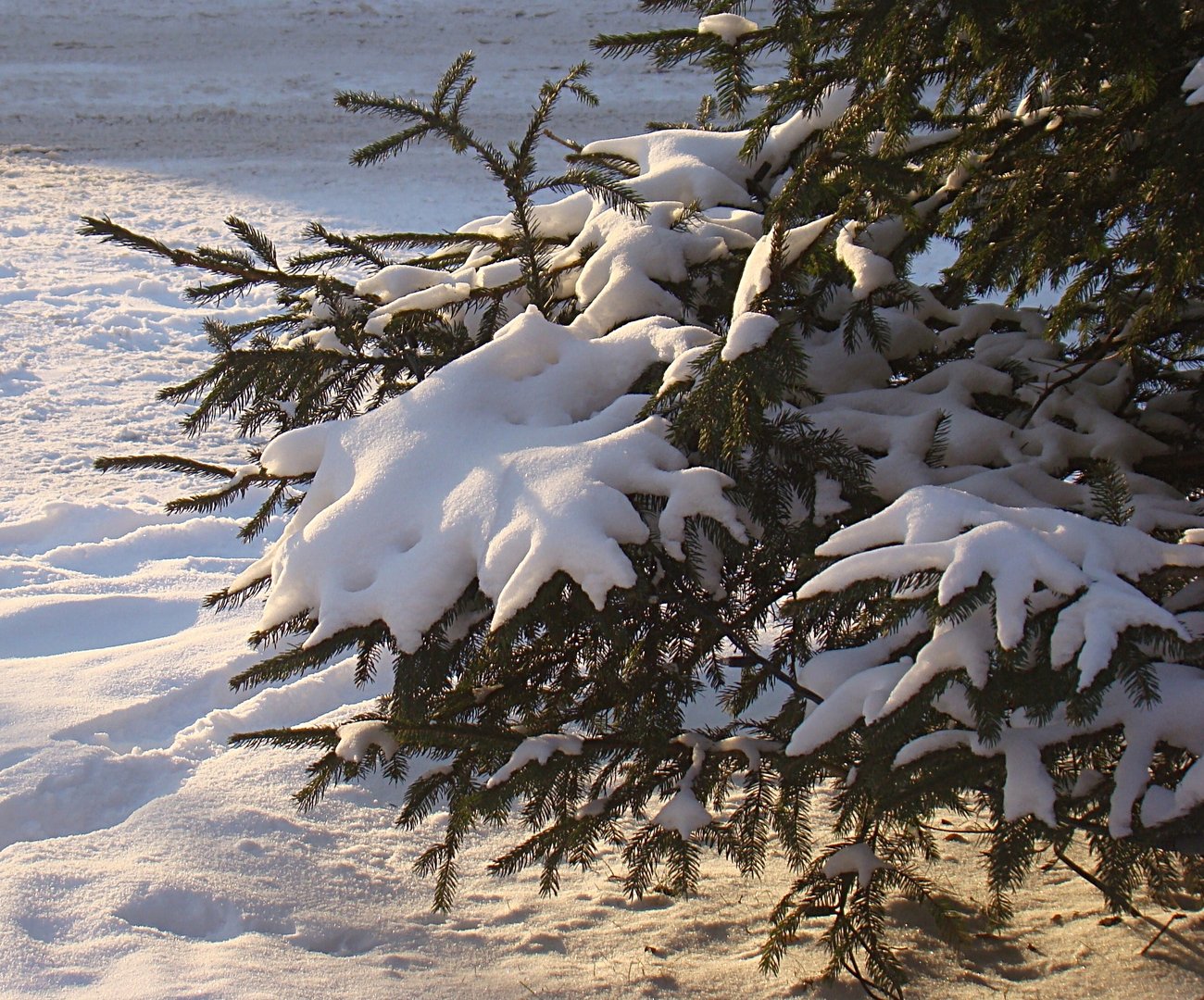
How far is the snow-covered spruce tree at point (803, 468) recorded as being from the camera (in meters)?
1.75

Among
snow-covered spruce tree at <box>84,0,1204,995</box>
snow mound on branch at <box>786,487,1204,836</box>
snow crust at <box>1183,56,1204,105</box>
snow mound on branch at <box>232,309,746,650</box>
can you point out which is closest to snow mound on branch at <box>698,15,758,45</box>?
snow-covered spruce tree at <box>84,0,1204,995</box>

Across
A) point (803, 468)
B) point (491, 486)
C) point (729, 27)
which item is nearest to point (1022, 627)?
point (803, 468)

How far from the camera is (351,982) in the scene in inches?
99.8

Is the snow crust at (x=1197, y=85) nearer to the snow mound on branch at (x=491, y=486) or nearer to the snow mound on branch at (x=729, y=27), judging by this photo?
the snow mound on branch at (x=729, y=27)

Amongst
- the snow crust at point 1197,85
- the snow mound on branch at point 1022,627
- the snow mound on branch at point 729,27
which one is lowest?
the snow mound on branch at point 1022,627

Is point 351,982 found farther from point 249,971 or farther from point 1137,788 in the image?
point 1137,788

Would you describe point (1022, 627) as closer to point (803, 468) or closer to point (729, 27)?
point (803, 468)

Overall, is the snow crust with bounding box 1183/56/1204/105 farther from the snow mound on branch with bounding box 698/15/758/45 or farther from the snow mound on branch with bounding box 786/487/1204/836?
the snow mound on branch with bounding box 698/15/758/45

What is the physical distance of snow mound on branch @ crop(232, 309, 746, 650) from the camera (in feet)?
6.33

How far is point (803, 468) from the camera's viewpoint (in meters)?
2.22

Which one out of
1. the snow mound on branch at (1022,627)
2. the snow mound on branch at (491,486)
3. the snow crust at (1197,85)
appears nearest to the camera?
the snow mound on branch at (1022,627)

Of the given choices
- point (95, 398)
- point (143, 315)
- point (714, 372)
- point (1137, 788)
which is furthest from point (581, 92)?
point (143, 315)

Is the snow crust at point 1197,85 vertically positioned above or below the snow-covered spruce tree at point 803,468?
above

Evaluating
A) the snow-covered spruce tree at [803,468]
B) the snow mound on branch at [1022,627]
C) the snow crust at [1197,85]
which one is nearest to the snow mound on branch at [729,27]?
the snow-covered spruce tree at [803,468]
